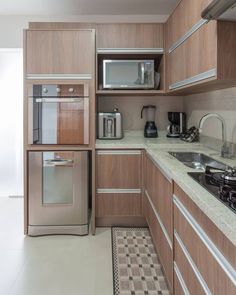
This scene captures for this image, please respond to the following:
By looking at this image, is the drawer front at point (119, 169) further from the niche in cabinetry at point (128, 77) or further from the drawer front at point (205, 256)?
the drawer front at point (205, 256)

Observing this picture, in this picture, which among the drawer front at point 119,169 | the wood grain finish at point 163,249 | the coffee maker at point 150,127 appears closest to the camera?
the wood grain finish at point 163,249

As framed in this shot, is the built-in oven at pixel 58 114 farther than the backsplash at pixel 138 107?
No

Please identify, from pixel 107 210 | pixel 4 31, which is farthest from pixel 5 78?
pixel 107 210

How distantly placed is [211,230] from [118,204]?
6.26 feet

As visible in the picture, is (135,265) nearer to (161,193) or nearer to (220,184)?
(161,193)

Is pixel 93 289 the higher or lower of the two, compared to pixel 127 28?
lower

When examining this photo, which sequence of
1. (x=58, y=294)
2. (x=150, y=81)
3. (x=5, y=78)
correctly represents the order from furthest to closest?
1. (x=5, y=78)
2. (x=150, y=81)
3. (x=58, y=294)

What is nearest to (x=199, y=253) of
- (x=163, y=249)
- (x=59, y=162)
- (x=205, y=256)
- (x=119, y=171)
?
(x=205, y=256)

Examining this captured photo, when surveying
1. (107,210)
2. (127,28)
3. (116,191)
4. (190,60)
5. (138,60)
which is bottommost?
(107,210)

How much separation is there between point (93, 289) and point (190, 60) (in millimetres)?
1737

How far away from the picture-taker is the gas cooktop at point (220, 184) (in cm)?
112

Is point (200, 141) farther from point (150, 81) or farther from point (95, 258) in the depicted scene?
point (95, 258)

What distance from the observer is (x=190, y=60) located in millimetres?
2072

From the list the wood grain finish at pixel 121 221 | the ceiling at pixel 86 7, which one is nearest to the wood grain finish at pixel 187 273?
the wood grain finish at pixel 121 221
